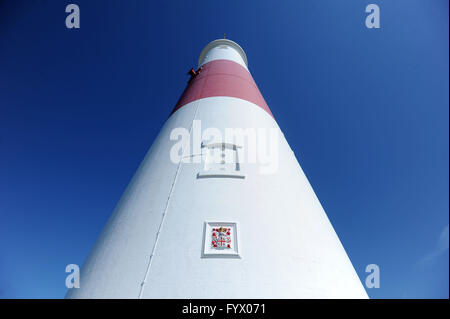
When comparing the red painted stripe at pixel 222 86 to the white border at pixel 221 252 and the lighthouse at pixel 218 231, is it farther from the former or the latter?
the white border at pixel 221 252

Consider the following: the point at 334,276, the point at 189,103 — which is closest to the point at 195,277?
the point at 334,276

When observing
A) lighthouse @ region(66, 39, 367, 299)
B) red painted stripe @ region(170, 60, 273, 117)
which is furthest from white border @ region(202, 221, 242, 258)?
red painted stripe @ region(170, 60, 273, 117)

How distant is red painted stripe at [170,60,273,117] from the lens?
3.98m

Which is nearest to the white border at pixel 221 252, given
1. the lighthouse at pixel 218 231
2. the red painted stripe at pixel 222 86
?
the lighthouse at pixel 218 231

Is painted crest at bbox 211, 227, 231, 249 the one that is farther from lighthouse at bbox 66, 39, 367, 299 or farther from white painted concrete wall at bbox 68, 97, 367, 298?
white painted concrete wall at bbox 68, 97, 367, 298

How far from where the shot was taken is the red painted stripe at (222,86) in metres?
3.98

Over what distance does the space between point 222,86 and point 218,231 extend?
9.77ft

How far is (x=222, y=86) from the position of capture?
4105 mm

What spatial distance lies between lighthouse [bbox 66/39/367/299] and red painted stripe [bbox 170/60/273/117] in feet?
3.10

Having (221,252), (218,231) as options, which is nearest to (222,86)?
(218,231)

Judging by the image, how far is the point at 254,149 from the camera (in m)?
2.95

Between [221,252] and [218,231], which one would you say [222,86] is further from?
[221,252]

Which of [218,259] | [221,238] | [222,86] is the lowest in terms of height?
[218,259]
